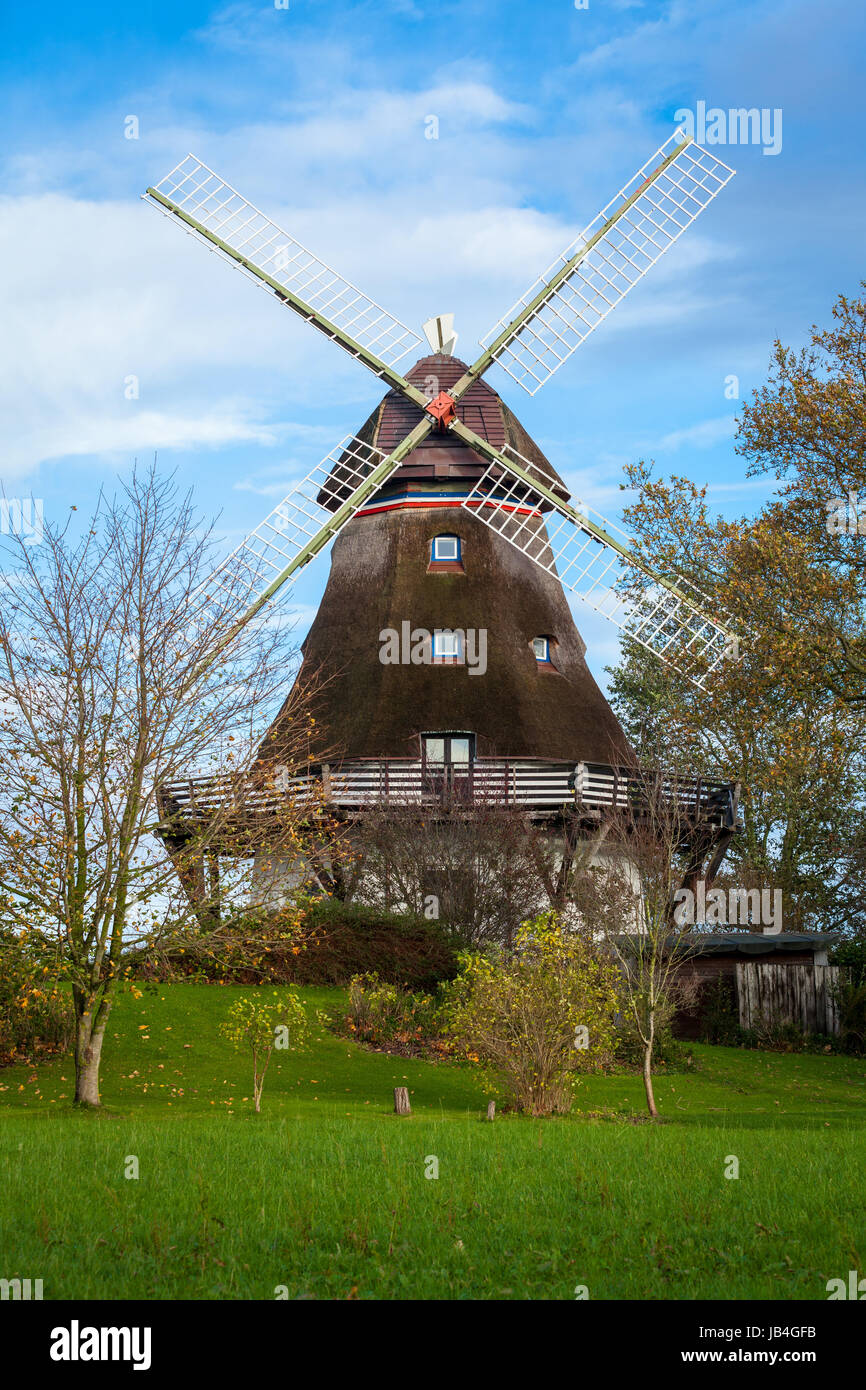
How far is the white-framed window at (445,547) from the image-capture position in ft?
108

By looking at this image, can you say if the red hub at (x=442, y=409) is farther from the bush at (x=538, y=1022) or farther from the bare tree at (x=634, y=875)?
the bush at (x=538, y=1022)

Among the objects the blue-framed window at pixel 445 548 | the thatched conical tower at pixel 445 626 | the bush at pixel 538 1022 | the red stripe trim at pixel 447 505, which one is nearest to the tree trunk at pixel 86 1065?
the bush at pixel 538 1022

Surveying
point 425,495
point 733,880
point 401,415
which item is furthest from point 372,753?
point 733,880

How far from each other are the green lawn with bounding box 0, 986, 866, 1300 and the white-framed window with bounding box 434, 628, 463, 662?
1570cm

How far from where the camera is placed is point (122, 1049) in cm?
2159

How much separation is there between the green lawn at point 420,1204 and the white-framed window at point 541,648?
1681 cm

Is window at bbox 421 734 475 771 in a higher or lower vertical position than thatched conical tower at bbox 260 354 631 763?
lower

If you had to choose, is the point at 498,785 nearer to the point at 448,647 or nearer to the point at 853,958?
the point at 448,647

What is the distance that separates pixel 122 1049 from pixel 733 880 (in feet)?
69.5

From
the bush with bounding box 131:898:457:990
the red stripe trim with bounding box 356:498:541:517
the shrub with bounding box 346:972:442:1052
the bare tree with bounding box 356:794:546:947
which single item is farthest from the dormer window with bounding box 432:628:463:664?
the shrub with bounding box 346:972:442:1052

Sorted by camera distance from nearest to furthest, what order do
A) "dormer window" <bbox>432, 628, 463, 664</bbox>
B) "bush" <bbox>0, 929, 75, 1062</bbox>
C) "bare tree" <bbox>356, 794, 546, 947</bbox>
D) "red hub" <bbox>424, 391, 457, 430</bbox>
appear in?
"bush" <bbox>0, 929, 75, 1062</bbox>, "bare tree" <bbox>356, 794, 546, 947</bbox>, "dormer window" <bbox>432, 628, 463, 664</bbox>, "red hub" <bbox>424, 391, 457, 430</bbox>

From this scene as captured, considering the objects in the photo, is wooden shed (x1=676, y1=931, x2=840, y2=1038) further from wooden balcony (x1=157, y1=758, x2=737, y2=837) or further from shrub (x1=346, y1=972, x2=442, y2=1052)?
shrub (x1=346, y1=972, x2=442, y2=1052)

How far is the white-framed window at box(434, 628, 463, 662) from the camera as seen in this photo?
103 feet
